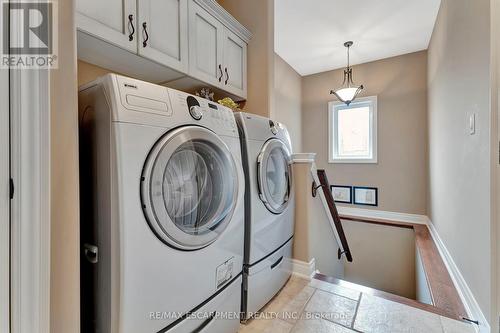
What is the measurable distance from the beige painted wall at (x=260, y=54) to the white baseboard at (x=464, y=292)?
188 cm

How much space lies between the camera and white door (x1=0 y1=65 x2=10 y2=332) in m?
0.64

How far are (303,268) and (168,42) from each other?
1.93 meters

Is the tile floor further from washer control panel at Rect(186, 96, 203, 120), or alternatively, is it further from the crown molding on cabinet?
the crown molding on cabinet

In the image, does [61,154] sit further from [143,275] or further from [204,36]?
[204,36]

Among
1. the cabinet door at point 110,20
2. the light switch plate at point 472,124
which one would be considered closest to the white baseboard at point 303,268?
the light switch plate at point 472,124

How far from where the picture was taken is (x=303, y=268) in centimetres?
184

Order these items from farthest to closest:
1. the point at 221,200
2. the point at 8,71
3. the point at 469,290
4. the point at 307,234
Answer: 1. the point at 307,234
2. the point at 469,290
3. the point at 221,200
4. the point at 8,71

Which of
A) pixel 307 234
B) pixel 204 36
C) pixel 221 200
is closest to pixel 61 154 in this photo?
pixel 221 200

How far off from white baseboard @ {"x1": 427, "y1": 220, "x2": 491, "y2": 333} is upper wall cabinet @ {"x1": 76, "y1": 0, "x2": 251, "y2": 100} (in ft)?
7.17

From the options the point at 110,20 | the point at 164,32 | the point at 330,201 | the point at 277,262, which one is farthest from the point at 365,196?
the point at 110,20

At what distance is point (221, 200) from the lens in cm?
115

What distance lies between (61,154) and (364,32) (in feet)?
11.5

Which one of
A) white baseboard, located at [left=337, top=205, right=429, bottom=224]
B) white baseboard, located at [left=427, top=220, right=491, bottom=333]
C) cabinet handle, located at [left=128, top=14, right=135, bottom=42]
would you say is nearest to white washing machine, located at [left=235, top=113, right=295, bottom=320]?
A: cabinet handle, located at [left=128, top=14, right=135, bottom=42]

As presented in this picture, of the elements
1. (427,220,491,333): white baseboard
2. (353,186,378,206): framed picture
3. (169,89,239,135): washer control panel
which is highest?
(169,89,239,135): washer control panel
